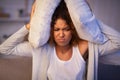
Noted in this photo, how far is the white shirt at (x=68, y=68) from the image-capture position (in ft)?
2.70

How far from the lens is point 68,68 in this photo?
0.84 meters

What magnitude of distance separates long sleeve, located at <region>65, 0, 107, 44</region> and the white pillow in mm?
74

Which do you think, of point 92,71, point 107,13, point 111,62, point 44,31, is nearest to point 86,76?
point 92,71

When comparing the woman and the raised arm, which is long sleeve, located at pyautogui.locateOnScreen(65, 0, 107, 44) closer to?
the woman

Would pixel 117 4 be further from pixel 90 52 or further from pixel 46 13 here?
pixel 46 13

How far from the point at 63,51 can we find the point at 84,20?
24 cm

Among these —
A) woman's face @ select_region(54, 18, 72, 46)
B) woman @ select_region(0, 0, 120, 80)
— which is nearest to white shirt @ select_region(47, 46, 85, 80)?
woman @ select_region(0, 0, 120, 80)

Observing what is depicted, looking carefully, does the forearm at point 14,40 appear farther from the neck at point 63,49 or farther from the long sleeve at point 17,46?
the neck at point 63,49

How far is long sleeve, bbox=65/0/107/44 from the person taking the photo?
0.71 metres

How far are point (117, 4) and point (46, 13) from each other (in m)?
1.27

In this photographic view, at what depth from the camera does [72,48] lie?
0.87m

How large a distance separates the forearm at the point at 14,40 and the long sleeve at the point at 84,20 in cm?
25

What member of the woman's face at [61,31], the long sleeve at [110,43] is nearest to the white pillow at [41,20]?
the woman's face at [61,31]

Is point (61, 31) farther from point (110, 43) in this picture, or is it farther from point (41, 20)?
point (110, 43)
